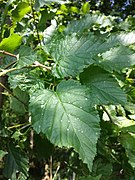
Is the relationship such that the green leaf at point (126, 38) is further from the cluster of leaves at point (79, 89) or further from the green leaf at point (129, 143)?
the green leaf at point (129, 143)

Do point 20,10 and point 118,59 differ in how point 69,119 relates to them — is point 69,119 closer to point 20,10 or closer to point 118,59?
point 118,59

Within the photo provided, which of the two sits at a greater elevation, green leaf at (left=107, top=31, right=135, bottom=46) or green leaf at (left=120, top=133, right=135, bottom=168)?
green leaf at (left=107, top=31, right=135, bottom=46)

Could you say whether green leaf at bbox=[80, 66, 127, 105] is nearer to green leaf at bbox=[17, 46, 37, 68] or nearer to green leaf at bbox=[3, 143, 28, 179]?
green leaf at bbox=[17, 46, 37, 68]

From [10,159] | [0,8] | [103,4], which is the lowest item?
[10,159]

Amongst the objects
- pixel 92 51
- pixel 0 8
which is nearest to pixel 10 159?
pixel 92 51

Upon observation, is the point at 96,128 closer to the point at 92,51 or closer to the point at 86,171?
the point at 92,51

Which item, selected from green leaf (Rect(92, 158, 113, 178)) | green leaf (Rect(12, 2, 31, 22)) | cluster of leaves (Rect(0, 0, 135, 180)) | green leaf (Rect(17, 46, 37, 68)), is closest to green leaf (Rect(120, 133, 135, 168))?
cluster of leaves (Rect(0, 0, 135, 180))
